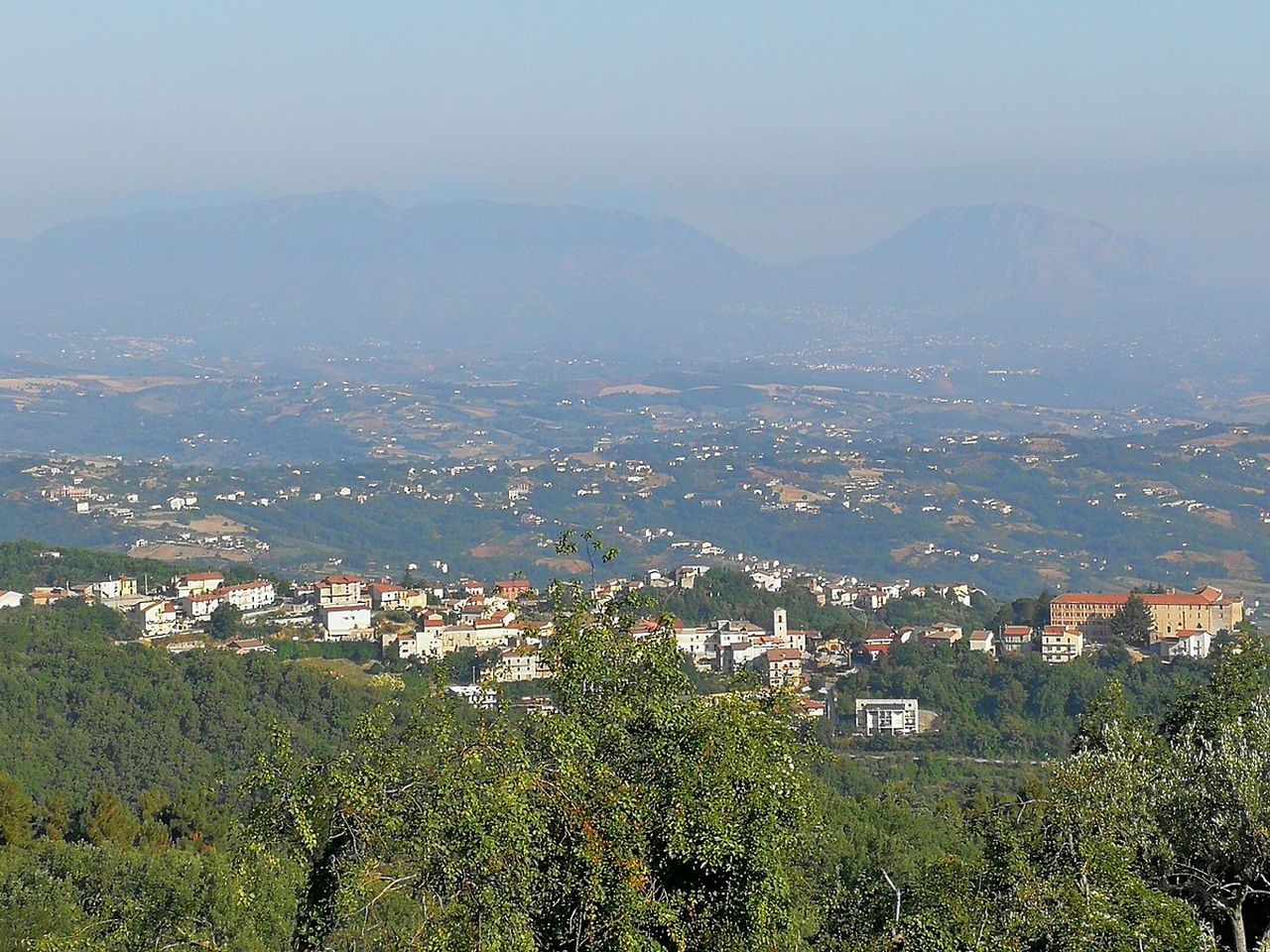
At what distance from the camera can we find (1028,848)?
9328 millimetres

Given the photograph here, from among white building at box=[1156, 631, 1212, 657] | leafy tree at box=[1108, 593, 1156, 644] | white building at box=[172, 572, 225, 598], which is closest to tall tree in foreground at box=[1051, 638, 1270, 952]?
white building at box=[1156, 631, 1212, 657]

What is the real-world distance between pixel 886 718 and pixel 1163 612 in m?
12.1

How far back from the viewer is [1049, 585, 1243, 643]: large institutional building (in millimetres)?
44906

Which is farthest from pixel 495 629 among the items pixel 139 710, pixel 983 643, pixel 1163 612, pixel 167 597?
pixel 1163 612

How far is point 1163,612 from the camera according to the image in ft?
151

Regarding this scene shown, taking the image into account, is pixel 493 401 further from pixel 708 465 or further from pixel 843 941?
pixel 843 941

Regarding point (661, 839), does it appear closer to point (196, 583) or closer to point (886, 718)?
point (886, 718)

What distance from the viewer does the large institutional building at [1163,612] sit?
44.9 metres

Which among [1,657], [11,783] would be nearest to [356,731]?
[11,783]

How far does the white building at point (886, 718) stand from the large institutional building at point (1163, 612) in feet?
31.4

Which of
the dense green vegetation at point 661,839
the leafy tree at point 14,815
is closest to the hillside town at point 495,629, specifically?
the leafy tree at point 14,815

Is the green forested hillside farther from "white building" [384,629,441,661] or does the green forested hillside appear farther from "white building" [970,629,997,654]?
"white building" [970,629,997,654]

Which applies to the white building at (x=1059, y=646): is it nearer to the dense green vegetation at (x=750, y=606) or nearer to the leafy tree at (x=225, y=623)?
the dense green vegetation at (x=750, y=606)

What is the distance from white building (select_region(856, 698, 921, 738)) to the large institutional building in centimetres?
958
